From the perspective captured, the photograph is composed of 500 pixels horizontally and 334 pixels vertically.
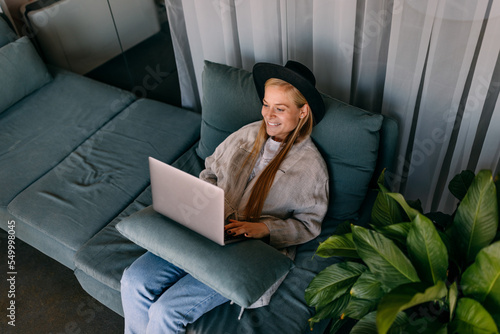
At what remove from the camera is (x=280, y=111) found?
1.53 meters

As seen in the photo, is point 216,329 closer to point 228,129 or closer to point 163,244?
point 163,244

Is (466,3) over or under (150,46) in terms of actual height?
over

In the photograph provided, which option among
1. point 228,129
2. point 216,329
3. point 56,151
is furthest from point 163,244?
point 56,151

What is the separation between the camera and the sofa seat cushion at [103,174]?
5.86ft

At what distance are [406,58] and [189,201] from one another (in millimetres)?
963

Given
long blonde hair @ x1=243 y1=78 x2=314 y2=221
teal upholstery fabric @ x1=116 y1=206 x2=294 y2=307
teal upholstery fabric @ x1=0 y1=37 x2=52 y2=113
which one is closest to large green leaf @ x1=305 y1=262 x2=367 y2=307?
teal upholstery fabric @ x1=116 y1=206 x2=294 y2=307

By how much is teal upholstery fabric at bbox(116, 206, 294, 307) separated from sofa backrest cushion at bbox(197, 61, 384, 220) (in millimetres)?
423

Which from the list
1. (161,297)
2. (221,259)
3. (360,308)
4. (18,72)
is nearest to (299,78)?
(221,259)

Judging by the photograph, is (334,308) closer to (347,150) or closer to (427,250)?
(427,250)

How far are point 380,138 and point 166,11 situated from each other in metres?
1.45

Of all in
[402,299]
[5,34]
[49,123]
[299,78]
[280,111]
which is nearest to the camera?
[402,299]

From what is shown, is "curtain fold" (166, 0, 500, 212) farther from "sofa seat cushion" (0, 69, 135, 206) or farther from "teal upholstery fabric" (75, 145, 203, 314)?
"teal upholstery fabric" (75, 145, 203, 314)

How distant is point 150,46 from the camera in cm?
264

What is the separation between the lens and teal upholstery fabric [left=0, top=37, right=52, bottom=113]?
7.59 ft
